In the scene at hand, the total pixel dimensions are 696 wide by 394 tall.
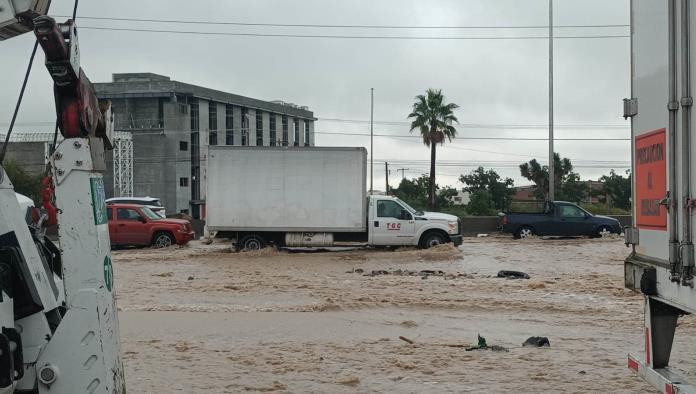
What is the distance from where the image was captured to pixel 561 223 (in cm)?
2852

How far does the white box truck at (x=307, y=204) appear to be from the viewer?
2272cm

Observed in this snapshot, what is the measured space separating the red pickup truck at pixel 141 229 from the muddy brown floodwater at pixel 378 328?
569 centimetres

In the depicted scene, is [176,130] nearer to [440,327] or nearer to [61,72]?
[440,327]

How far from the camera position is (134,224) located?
2502cm

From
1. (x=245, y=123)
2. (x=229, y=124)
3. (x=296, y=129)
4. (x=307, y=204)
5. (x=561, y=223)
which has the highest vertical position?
(x=296, y=129)

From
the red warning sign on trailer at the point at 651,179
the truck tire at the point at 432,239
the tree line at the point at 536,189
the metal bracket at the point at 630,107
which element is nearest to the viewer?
the red warning sign on trailer at the point at 651,179

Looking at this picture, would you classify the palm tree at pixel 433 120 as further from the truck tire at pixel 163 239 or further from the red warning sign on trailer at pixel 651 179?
the red warning sign on trailer at pixel 651 179

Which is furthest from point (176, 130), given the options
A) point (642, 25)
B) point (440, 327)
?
point (642, 25)

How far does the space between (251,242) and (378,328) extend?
13590 millimetres

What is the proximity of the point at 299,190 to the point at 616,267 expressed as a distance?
9963 mm

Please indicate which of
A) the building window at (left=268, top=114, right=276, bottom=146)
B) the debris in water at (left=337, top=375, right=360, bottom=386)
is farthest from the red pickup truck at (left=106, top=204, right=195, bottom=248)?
the building window at (left=268, top=114, right=276, bottom=146)

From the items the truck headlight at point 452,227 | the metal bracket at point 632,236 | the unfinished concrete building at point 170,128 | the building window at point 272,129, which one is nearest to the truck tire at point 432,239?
the truck headlight at point 452,227

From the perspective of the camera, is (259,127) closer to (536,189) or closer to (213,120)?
(213,120)

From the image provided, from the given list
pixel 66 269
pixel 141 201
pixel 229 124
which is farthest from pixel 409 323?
pixel 229 124
